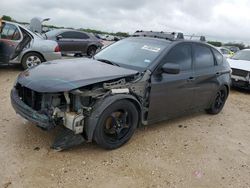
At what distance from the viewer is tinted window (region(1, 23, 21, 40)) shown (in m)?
9.02

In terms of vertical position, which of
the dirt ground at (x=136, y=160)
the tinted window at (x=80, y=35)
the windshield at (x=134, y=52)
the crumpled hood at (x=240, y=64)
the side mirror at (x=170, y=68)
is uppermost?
the windshield at (x=134, y=52)

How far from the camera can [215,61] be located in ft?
21.4

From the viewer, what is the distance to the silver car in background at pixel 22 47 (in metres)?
9.00

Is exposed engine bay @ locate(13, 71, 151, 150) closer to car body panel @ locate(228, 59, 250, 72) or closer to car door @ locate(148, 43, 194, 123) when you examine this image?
car door @ locate(148, 43, 194, 123)

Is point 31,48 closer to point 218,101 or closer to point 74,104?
point 218,101

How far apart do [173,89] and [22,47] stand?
5700mm

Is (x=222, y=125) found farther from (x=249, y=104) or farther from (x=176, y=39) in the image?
(x=249, y=104)

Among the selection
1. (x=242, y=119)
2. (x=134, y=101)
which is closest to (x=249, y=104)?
(x=242, y=119)

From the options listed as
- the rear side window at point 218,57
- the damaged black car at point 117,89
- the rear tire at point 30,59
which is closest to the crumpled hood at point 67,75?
the damaged black car at point 117,89

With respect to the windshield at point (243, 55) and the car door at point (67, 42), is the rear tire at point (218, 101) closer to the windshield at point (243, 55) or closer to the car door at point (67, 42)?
the windshield at point (243, 55)

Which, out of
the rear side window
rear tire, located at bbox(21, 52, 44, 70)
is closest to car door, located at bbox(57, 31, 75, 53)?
rear tire, located at bbox(21, 52, 44, 70)

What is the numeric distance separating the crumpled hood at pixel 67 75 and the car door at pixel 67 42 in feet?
33.0

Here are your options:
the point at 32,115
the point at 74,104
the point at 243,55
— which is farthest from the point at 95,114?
the point at 243,55

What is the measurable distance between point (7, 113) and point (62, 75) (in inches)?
76.9
